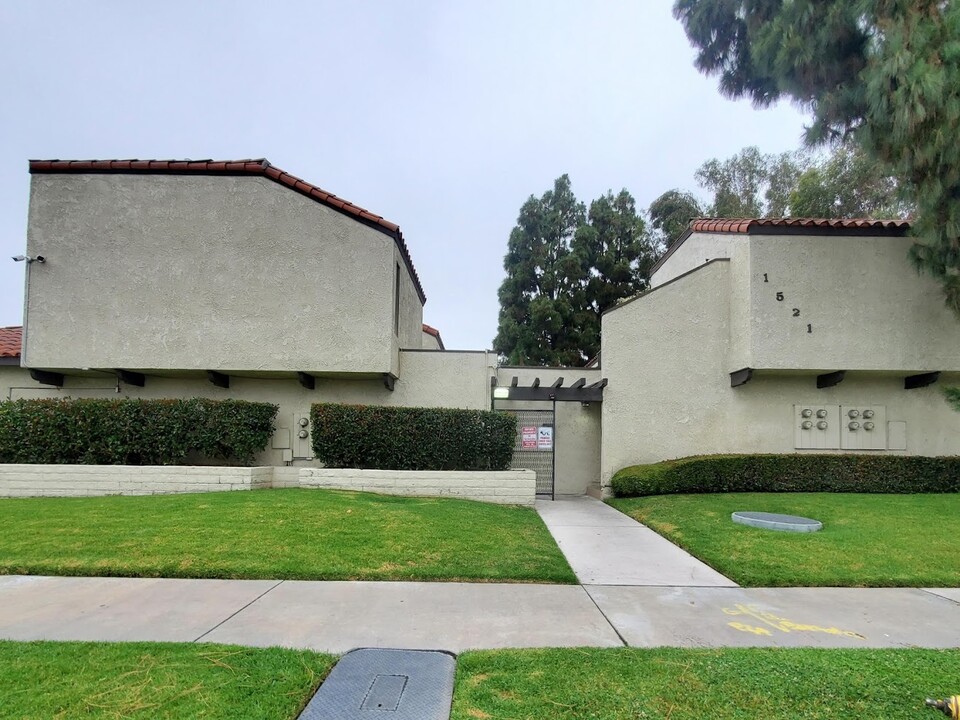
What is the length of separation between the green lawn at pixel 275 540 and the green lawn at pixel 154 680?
2.19 m

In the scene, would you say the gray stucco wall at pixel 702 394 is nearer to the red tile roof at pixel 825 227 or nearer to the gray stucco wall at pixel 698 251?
the gray stucco wall at pixel 698 251

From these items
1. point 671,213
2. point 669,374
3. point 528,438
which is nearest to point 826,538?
point 669,374

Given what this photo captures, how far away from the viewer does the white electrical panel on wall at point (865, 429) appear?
12.0 meters

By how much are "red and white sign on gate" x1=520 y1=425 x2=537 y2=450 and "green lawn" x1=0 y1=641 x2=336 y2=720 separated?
31.2 feet

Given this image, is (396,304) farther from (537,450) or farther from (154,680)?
(154,680)

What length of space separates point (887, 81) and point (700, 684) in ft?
32.8

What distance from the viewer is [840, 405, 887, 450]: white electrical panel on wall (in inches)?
474

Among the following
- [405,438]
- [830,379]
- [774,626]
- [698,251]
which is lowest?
[774,626]

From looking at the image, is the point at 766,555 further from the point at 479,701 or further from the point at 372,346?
the point at 372,346

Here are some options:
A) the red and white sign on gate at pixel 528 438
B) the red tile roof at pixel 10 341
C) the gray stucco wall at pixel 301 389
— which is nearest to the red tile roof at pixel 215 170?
the gray stucco wall at pixel 301 389

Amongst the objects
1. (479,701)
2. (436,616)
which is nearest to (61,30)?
(436,616)

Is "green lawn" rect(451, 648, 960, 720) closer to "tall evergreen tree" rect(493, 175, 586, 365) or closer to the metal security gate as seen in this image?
the metal security gate

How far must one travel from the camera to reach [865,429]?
12062 mm

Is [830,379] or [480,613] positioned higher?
[830,379]
